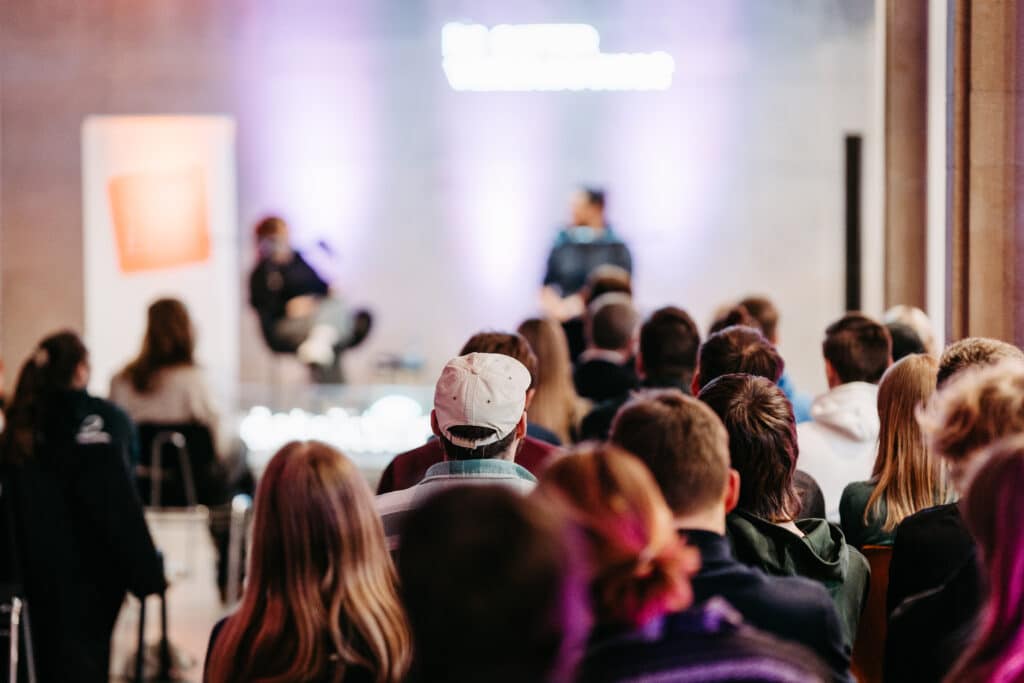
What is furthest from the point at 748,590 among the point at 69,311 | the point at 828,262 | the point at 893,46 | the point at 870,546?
the point at 69,311

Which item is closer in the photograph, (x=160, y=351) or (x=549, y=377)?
(x=549, y=377)

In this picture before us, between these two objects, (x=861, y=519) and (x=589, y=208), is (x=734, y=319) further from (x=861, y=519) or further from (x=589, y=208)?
(x=589, y=208)

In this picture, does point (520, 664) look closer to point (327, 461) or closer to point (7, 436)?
point (327, 461)

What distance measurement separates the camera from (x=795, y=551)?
2.84 m

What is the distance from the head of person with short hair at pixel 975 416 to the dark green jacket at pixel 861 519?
0.96 m

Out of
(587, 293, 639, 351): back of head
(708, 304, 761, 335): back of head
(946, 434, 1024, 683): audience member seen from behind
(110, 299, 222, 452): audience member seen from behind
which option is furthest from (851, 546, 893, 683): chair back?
(110, 299, 222, 452): audience member seen from behind

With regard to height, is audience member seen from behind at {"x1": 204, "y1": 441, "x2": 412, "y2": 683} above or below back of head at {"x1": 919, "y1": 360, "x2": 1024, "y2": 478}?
below

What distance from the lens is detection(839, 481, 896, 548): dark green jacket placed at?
3455 mm

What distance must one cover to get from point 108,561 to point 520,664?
145 inches

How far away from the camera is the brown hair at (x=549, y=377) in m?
5.40

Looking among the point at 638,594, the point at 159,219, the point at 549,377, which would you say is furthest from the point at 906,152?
the point at 638,594

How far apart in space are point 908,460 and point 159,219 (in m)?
8.34

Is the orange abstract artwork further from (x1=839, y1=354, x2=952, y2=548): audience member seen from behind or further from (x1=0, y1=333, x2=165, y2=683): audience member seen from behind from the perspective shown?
(x1=839, y1=354, x2=952, y2=548): audience member seen from behind

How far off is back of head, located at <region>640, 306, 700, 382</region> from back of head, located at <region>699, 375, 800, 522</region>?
2037 mm
